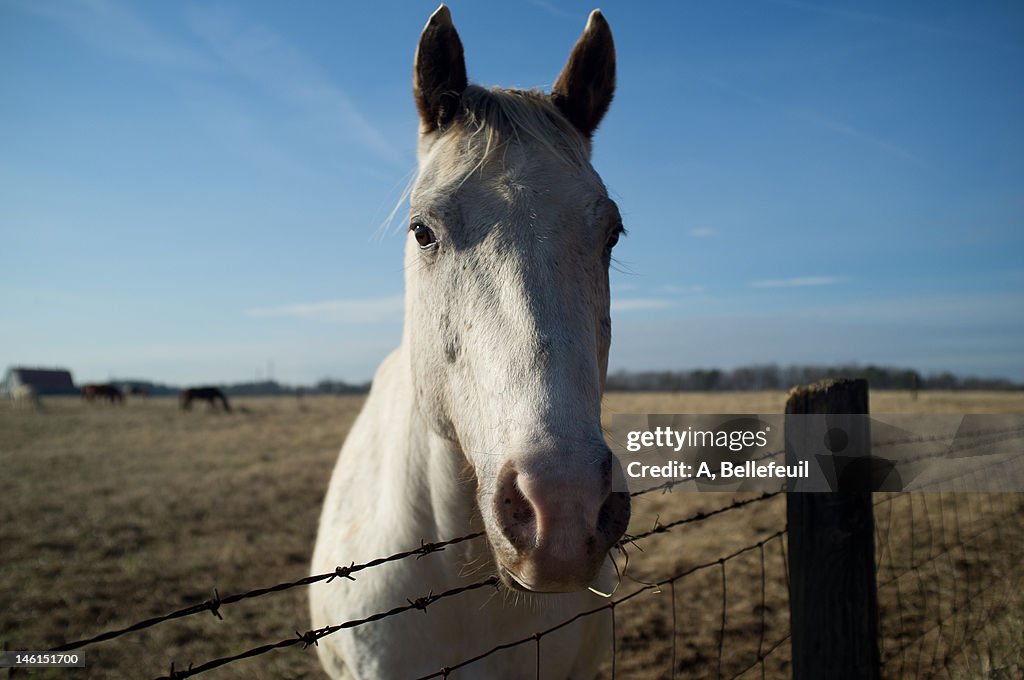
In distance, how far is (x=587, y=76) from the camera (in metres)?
2.46

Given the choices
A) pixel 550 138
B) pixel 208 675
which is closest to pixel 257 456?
pixel 208 675

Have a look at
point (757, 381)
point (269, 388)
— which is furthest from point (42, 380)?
point (757, 381)

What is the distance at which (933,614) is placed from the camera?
4938mm

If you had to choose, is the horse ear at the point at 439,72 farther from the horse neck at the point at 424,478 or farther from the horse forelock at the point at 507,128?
the horse neck at the point at 424,478

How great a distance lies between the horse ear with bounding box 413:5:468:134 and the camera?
7.25 feet

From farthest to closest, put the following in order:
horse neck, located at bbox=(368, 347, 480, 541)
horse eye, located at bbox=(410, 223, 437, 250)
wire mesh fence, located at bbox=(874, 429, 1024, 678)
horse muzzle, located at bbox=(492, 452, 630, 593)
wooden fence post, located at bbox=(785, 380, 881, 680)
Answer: wire mesh fence, located at bbox=(874, 429, 1024, 678) < wooden fence post, located at bbox=(785, 380, 881, 680) < horse neck, located at bbox=(368, 347, 480, 541) < horse eye, located at bbox=(410, 223, 437, 250) < horse muzzle, located at bbox=(492, 452, 630, 593)

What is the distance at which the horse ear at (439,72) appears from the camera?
7.25 feet

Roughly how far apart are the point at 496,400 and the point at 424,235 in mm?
759

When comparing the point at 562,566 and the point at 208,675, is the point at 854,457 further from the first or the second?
the point at 208,675

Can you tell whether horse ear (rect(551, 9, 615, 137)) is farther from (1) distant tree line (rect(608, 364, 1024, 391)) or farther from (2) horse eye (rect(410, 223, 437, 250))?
(1) distant tree line (rect(608, 364, 1024, 391))

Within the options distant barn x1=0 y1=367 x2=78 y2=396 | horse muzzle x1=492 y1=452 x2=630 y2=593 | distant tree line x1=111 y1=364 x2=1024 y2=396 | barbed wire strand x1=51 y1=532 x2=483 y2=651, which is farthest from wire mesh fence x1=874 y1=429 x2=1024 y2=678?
distant barn x1=0 y1=367 x2=78 y2=396

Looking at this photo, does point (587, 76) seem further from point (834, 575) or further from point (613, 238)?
point (834, 575)

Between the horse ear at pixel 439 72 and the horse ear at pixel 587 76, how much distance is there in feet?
1.37

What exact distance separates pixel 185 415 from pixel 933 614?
34.9m
